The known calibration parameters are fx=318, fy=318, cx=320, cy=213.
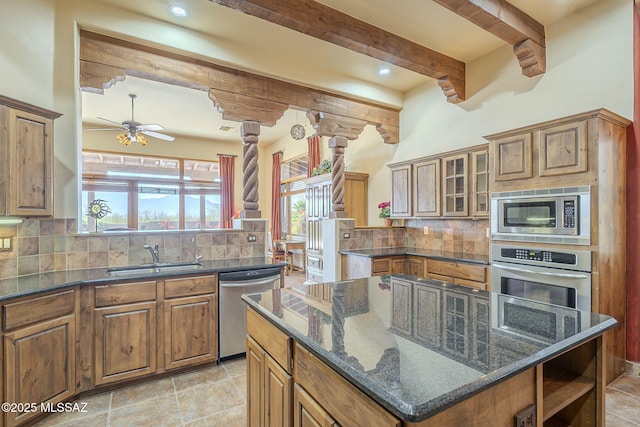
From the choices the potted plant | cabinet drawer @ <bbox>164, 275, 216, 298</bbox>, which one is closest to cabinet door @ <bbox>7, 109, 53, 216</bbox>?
cabinet drawer @ <bbox>164, 275, 216, 298</bbox>

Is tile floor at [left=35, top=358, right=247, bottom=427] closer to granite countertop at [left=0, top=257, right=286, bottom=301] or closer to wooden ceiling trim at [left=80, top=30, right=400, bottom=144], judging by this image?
granite countertop at [left=0, top=257, right=286, bottom=301]

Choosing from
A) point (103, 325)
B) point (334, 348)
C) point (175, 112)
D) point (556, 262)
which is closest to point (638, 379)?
point (556, 262)

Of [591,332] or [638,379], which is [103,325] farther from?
[638,379]

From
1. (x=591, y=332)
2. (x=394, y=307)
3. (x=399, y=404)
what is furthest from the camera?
(x=394, y=307)

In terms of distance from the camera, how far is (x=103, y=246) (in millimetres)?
2980

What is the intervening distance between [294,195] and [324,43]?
15.6 feet

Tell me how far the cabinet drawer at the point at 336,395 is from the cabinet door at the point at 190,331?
6.11 ft

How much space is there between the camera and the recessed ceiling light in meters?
3.01

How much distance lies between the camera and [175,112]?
6277 millimetres

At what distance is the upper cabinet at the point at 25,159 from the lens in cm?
219

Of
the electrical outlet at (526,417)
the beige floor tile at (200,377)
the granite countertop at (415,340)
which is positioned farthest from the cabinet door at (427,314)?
the beige floor tile at (200,377)

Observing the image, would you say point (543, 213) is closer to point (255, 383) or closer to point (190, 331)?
point (255, 383)

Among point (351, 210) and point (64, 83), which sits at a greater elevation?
point (64, 83)

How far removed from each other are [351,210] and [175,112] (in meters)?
3.97
